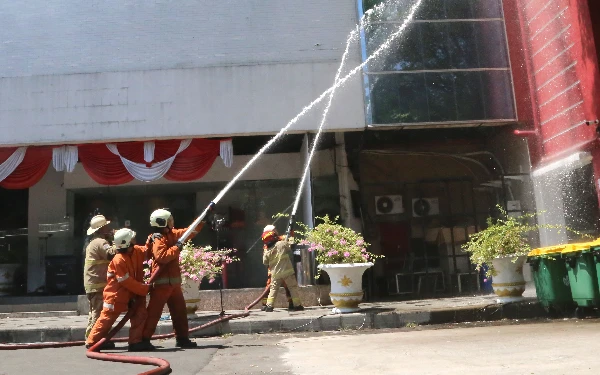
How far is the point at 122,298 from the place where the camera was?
7230 mm

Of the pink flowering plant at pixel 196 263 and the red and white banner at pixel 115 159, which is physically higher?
the red and white banner at pixel 115 159

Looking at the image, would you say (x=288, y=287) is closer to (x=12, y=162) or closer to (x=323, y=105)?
→ (x=323, y=105)

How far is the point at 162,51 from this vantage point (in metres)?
13.9

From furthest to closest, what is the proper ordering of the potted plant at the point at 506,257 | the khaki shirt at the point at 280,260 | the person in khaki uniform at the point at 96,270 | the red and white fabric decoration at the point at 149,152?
the red and white fabric decoration at the point at 149,152 < the khaki shirt at the point at 280,260 < the potted plant at the point at 506,257 < the person in khaki uniform at the point at 96,270

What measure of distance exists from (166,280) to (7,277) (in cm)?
1055

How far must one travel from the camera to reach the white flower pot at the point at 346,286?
9.67 meters

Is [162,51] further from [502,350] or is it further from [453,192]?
[502,350]

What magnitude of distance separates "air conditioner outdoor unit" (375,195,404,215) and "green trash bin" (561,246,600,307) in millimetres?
6475

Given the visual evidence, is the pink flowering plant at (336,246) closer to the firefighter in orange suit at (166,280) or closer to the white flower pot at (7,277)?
the firefighter in orange suit at (166,280)

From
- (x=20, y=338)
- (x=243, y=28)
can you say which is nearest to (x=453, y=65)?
(x=243, y=28)

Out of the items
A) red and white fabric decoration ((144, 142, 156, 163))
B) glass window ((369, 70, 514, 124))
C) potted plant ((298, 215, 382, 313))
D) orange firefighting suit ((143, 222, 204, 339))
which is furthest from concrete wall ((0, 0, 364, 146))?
orange firefighting suit ((143, 222, 204, 339))

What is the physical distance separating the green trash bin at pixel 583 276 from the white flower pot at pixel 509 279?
97 centimetres

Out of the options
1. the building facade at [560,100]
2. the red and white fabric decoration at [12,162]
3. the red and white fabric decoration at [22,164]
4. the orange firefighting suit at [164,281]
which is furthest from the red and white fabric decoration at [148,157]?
the building facade at [560,100]

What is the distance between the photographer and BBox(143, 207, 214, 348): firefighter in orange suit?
280 inches
